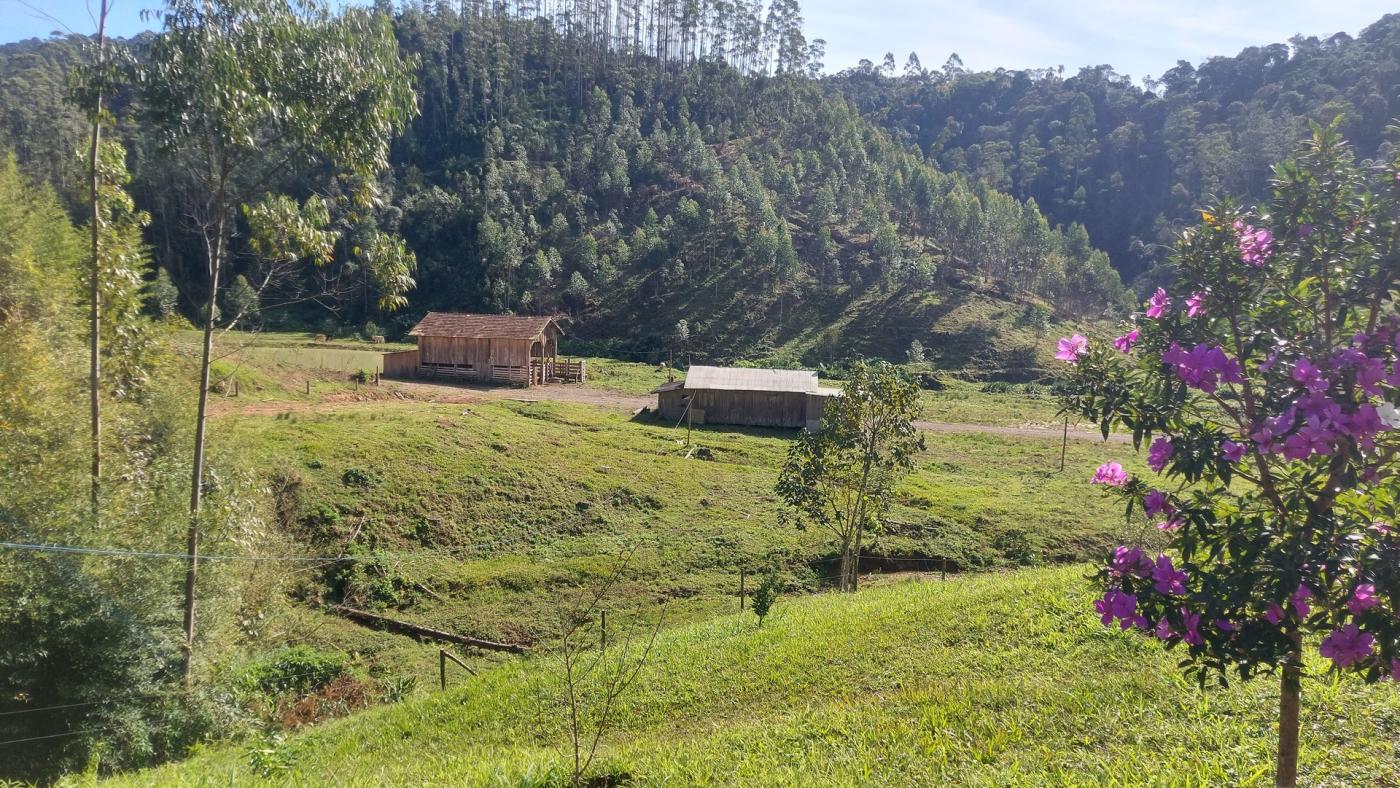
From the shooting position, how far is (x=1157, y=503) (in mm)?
3699

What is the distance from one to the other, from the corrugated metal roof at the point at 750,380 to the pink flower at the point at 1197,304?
115ft

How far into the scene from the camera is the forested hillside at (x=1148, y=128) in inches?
3880

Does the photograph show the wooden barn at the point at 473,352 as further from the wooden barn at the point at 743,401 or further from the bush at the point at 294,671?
the bush at the point at 294,671

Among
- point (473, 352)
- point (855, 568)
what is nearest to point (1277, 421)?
point (855, 568)

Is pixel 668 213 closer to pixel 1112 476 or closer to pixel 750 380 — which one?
pixel 750 380

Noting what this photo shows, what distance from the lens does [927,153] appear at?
144 m

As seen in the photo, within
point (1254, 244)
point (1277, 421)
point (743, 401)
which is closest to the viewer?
point (1277, 421)

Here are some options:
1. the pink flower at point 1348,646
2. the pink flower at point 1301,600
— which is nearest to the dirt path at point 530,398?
the pink flower at point 1301,600

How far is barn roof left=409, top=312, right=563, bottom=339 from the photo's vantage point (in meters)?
44.9

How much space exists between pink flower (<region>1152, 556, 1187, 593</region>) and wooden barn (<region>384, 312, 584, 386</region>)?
4270cm

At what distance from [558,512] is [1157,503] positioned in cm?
2181

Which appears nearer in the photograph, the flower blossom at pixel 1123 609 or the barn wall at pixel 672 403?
the flower blossom at pixel 1123 609

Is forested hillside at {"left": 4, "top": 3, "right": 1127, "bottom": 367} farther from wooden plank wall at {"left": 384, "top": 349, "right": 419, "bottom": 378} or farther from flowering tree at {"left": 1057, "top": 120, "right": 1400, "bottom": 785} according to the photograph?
flowering tree at {"left": 1057, "top": 120, "right": 1400, "bottom": 785}

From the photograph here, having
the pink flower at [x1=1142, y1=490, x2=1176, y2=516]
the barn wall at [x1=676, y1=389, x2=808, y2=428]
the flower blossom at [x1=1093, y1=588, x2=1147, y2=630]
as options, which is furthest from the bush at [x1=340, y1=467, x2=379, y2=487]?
the pink flower at [x1=1142, y1=490, x2=1176, y2=516]
